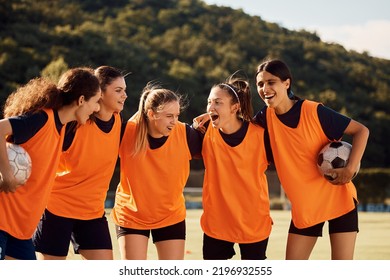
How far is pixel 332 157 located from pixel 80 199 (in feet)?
7.52

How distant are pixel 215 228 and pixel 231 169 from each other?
561 millimetres

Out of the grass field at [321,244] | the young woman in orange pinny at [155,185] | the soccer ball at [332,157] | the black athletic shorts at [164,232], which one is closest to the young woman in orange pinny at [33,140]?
the young woman in orange pinny at [155,185]

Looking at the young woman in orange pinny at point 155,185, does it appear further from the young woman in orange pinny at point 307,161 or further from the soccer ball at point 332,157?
the soccer ball at point 332,157

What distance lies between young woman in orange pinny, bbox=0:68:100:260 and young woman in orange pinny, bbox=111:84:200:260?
0.81 meters

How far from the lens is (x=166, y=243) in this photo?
6516 mm

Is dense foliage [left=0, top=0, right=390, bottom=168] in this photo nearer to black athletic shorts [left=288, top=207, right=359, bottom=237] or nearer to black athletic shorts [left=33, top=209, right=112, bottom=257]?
black athletic shorts [left=33, top=209, right=112, bottom=257]

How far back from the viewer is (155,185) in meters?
6.52

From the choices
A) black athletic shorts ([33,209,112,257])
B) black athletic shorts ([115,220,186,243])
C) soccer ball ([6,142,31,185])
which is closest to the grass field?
black athletic shorts ([33,209,112,257])

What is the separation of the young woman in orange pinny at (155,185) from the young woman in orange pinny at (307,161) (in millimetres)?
886

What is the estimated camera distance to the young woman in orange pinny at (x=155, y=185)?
256 inches

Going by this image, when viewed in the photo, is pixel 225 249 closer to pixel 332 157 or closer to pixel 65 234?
pixel 332 157
